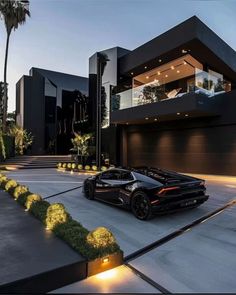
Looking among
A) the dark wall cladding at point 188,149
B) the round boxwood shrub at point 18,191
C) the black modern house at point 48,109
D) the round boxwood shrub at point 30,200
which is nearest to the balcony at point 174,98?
the dark wall cladding at point 188,149

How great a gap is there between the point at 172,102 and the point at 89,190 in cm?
804

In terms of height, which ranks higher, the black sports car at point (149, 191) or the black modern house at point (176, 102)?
the black modern house at point (176, 102)

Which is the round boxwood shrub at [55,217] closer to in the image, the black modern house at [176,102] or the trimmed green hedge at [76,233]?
the trimmed green hedge at [76,233]

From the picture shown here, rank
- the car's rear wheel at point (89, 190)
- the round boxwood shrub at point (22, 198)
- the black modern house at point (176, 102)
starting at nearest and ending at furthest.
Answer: the round boxwood shrub at point (22, 198)
the car's rear wheel at point (89, 190)
the black modern house at point (176, 102)

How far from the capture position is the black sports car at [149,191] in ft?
22.3

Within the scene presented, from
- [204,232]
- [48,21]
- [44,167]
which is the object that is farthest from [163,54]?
[204,232]

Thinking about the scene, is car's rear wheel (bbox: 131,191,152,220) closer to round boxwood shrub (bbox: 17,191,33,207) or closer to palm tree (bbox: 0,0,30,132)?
round boxwood shrub (bbox: 17,191,33,207)

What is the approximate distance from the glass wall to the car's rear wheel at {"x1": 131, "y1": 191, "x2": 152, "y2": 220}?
9.01 metres

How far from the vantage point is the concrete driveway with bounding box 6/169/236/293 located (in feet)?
12.5

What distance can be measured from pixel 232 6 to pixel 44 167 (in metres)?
16.2

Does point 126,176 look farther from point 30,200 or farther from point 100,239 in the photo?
point 100,239

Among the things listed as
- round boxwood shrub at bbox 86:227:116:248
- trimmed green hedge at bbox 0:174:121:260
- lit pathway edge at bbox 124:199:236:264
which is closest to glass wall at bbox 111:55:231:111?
lit pathway edge at bbox 124:199:236:264

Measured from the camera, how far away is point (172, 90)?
53.7ft

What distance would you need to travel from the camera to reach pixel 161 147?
20172 mm
